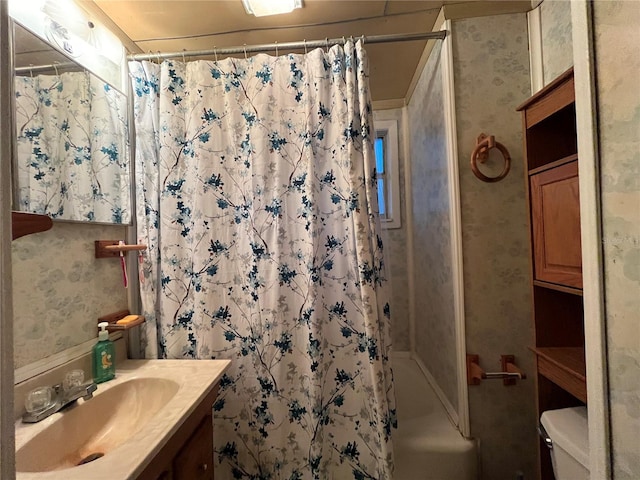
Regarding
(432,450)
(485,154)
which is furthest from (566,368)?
(485,154)

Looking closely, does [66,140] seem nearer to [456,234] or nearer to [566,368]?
[456,234]

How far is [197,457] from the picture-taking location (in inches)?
37.6

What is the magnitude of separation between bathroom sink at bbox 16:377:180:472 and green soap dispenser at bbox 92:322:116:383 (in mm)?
44

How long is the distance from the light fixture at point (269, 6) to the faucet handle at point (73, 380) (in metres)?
1.59

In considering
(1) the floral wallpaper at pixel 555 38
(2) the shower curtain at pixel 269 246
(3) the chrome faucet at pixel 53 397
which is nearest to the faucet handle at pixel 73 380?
(3) the chrome faucet at pixel 53 397

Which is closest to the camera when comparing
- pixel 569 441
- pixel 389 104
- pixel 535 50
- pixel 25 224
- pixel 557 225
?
pixel 25 224

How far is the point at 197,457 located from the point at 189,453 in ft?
0.23

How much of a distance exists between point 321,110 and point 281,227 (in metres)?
0.56

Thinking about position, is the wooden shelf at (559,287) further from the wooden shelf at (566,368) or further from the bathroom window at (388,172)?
the bathroom window at (388,172)

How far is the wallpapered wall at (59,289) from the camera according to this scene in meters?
0.89

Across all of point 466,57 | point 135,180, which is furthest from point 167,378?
point 466,57

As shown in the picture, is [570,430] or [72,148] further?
[72,148]

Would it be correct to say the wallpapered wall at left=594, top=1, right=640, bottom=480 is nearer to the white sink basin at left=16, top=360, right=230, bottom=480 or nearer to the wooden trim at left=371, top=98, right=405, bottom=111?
the white sink basin at left=16, top=360, right=230, bottom=480

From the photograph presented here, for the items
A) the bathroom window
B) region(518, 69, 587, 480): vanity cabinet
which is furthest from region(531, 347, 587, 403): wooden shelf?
the bathroom window
